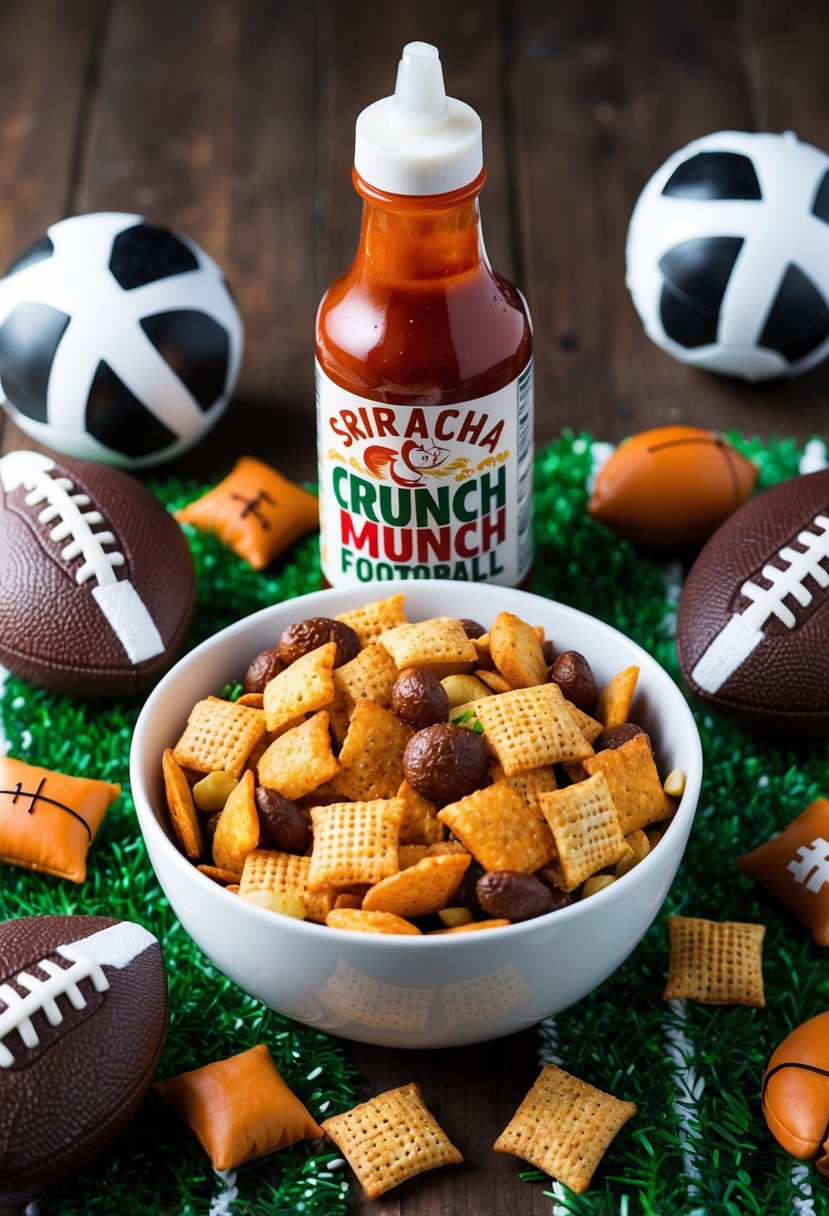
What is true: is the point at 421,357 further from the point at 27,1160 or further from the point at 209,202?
the point at 209,202

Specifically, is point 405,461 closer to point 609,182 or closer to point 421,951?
point 421,951

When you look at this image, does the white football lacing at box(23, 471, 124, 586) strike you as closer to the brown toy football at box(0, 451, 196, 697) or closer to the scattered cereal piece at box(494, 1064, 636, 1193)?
the brown toy football at box(0, 451, 196, 697)

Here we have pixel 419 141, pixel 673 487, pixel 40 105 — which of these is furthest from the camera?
pixel 40 105

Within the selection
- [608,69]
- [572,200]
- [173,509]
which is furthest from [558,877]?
[608,69]

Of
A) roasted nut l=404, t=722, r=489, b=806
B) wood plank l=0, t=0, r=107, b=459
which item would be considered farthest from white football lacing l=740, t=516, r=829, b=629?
wood plank l=0, t=0, r=107, b=459

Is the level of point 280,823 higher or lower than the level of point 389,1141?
higher

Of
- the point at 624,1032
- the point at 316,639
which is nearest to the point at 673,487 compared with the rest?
the point at 316,639
